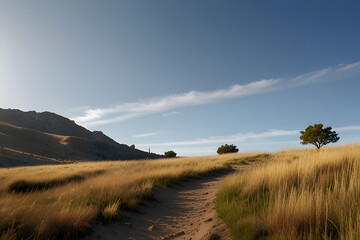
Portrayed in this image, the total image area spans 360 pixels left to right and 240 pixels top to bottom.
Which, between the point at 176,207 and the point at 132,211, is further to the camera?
the point at 176,207

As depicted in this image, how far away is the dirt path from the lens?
177 inches

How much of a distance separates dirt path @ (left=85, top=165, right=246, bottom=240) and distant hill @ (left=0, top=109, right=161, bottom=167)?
40202 mm

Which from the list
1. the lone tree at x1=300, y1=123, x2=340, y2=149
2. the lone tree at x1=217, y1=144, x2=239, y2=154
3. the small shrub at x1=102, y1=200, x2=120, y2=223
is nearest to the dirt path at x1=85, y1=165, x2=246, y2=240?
the small shrub at x1=102, y1=200, x2=120, y2=223

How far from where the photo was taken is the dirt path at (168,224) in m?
4.51

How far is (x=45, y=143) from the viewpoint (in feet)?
231

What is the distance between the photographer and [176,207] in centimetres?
735

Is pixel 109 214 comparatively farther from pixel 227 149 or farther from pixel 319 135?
pixel 227 149

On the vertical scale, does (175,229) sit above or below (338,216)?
below

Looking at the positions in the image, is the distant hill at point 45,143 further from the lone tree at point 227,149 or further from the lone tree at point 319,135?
the lone tree at point 319,135

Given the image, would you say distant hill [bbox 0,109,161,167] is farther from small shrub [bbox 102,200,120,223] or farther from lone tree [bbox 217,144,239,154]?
lone tree [bbox 217,144,239,154]

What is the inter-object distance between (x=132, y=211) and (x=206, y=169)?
10166 millimetres

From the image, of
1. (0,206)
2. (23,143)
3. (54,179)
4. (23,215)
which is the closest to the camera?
(23,215)

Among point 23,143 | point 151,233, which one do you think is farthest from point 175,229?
point 23,143

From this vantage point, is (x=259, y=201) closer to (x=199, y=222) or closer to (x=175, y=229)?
(x=199, y=222)
